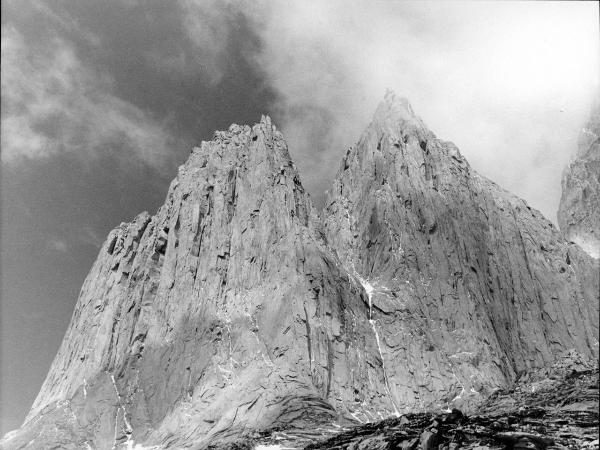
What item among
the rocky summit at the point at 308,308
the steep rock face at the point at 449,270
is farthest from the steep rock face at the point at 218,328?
the steep rock face at the point at 449,270

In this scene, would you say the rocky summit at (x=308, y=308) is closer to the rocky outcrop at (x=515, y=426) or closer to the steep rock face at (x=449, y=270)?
the steep rock face at (x=449, y=270)

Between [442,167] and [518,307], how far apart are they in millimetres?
40496

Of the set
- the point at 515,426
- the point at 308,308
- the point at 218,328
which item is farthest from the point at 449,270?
the point at 515,426

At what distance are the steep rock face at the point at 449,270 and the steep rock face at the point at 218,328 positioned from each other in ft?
30.5

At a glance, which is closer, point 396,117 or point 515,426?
point 515,426

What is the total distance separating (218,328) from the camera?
439 ft

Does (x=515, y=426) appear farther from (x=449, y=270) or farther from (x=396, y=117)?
(x=396, y=117)

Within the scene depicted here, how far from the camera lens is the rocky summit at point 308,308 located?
121 meters

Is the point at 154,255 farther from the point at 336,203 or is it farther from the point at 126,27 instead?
the point at 126,27

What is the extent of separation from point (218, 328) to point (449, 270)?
5295cm

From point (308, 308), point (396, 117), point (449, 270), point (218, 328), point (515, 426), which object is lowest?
point (515, 426)

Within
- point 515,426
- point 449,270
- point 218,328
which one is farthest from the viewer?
point 449,270

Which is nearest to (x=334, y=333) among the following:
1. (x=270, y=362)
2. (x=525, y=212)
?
(x=270, y=362)

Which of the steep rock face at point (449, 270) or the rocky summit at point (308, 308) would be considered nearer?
the rocky summit at point (308, 308)
